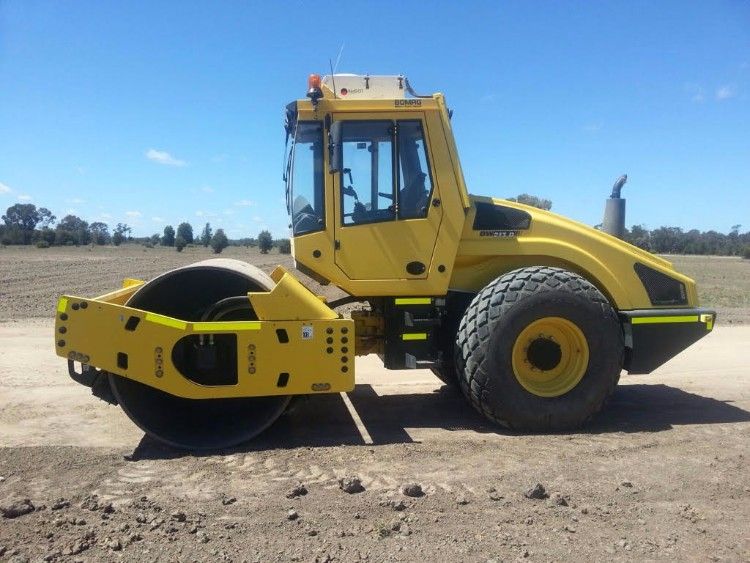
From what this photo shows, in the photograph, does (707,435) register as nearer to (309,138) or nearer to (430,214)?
(430,214)

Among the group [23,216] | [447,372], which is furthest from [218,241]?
[447,372]

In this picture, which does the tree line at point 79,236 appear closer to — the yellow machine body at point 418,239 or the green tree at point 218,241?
the green tree at point 218,241

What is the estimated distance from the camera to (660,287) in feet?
19.7

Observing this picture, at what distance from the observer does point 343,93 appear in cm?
557

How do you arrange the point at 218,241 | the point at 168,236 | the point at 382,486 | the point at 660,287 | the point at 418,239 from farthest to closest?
1. the point at 168,236
2. the point at 218,241
3. the point at 660,287
4. the point at 418,239
5. the point at 382,486

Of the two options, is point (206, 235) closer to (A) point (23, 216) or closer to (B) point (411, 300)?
(A) point (23, 216)

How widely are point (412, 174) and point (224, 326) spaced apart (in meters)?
2.10

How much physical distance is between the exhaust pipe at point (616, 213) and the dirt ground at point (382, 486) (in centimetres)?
178

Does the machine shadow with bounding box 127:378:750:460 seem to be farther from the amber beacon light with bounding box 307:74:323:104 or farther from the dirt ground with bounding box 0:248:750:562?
the amber beacon light with bounding box 307:74:323:104

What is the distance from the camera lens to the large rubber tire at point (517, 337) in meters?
5.32

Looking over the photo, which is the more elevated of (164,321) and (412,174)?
(412,174)

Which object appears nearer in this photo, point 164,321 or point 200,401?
point 164,321

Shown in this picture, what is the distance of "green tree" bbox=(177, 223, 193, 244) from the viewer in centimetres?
7806

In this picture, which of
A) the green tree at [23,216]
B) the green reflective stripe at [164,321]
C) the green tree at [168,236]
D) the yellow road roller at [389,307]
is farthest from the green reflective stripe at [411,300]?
the green tree at [23,216]
